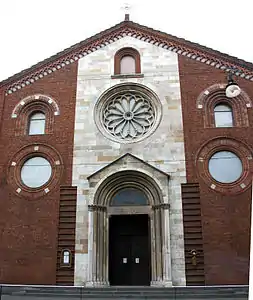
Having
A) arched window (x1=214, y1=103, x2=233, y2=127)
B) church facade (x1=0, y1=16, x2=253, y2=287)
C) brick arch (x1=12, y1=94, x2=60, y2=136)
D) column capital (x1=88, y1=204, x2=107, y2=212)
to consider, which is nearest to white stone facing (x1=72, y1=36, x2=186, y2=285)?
church facade (x1=0, y1=16, x2=253, y2=287)

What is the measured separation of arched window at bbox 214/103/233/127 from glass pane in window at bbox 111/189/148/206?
15.7ft

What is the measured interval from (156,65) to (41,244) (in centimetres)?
998

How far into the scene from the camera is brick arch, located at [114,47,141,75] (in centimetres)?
1747

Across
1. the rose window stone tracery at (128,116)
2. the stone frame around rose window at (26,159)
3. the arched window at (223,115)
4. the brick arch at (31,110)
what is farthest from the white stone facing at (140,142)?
the arched window at (223,115)

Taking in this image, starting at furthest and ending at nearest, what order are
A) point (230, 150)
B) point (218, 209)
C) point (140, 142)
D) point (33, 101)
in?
point (33, 101)
point (140, 142)
point (230, 150)
point (218, 209)

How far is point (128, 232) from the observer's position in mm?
15531

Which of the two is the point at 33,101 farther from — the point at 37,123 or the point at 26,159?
the point at 26,159

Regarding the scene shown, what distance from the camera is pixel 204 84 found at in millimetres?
16516

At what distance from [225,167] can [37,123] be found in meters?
9.11

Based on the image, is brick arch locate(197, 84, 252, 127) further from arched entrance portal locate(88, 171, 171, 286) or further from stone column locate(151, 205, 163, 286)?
stone column locate(151, 205, 163, 286)

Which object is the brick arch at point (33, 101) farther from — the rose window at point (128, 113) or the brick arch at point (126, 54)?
the brick arch at point (126, 54)

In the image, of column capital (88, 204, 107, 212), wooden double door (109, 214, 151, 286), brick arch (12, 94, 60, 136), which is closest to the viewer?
column capital (88, 204, 107, 212)

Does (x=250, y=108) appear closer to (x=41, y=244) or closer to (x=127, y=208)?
(x=127, y=208)

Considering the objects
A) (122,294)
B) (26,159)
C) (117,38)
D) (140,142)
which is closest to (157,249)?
(122,294)
